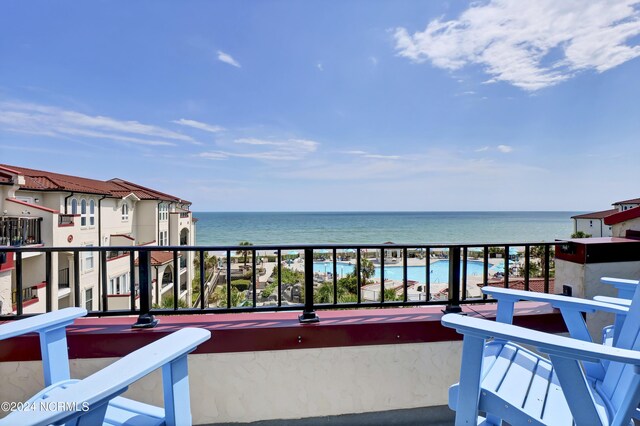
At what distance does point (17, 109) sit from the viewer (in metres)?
16.4

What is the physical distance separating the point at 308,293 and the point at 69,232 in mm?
13445

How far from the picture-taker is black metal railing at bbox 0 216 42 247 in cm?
874

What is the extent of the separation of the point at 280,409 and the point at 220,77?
1154 cm

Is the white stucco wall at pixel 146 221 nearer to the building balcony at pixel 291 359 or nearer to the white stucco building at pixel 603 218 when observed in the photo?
the building balcony at pixel 291 359

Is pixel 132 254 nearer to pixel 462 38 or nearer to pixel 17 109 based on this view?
pixel 462 38

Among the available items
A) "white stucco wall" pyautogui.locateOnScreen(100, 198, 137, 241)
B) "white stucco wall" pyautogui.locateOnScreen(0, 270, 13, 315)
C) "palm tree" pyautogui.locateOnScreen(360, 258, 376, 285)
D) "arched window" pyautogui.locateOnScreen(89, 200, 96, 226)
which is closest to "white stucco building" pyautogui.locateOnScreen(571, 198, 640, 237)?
"palm tree" pyautogui.locateOnScreen(360, 258, 376, 285)

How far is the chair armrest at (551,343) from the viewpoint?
30.2 inches

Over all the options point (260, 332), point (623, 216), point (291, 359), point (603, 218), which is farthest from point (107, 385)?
point (603, 218)

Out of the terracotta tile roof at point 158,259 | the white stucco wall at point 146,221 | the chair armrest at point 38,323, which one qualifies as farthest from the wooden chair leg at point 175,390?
the white stucco wall at point 146,221

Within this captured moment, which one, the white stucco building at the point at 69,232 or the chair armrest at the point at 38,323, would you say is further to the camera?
the white stucco building at the point at 69,232

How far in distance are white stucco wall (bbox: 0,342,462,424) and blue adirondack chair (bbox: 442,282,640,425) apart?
683 millimetres

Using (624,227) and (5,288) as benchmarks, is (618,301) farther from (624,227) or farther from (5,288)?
(5,288)

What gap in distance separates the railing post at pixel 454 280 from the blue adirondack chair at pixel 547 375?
721 millimetres

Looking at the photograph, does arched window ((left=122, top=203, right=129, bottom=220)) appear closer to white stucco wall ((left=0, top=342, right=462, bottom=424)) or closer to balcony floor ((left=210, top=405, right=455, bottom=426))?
white stucco wall ((left=0, top=342, right=462, bottom=424))
